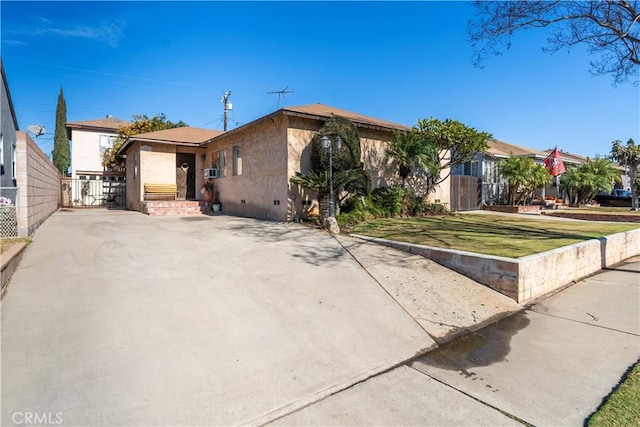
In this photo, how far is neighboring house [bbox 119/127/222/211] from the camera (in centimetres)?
1602

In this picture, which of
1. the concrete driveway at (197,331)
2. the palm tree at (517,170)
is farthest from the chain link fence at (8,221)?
the palm tree at (517,170)

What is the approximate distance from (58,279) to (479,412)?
5558mm

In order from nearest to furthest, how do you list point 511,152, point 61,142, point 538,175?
point 538,175, point 511,152, point 61,142

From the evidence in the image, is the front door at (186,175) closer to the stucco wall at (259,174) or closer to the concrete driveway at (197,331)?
the stucco wall at (259,174)

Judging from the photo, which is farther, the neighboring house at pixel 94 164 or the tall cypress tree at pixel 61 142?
the tall cypress tree at pixel 61 142

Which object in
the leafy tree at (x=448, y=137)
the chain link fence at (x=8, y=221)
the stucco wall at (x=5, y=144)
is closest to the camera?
the chain link fence at (x=8, y=221)

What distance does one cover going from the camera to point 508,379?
319cm

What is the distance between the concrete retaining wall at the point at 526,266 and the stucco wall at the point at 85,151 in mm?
26826

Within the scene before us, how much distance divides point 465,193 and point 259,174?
12.2m

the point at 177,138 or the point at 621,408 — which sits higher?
the point at 177,138

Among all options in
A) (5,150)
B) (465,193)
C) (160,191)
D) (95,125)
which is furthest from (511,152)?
(95,125)

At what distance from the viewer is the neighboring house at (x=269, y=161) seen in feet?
36.9

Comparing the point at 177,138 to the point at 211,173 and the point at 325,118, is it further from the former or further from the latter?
the point at 325,118

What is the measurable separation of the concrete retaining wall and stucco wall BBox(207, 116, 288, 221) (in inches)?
191
